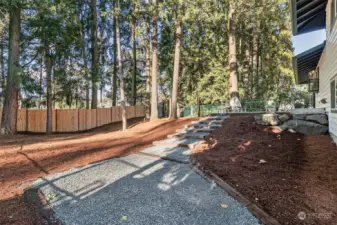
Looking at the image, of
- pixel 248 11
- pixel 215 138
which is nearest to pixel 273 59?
pixel 248 11

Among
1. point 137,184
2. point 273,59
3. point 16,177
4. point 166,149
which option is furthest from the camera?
point 273,59

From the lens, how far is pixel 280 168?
12.7 feet

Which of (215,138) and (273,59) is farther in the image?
(273,59)

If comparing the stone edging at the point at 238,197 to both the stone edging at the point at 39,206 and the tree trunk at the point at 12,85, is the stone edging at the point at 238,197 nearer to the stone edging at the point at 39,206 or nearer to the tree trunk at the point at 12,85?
the stone edging at the point at 39,206

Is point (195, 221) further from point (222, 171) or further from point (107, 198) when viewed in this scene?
point (222, 171)

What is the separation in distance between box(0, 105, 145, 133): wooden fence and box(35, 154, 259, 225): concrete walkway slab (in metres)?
9.99

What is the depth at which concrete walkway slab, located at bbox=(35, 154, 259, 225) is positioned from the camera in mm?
2492

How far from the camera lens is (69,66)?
11.2 metres

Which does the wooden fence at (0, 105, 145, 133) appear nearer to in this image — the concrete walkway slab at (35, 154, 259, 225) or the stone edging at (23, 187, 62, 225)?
the concrete walkway slab at (35, 154, 259, 225)

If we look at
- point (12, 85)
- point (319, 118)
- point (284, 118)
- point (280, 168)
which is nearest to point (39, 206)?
point (280, 168)

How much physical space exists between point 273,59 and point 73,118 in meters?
16.9

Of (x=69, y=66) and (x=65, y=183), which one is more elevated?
(x=69, y=66)

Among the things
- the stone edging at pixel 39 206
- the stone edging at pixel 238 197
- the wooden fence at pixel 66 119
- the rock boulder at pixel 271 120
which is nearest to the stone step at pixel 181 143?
the stone edging at pixel 238 197

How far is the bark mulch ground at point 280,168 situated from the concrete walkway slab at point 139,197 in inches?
15.7
